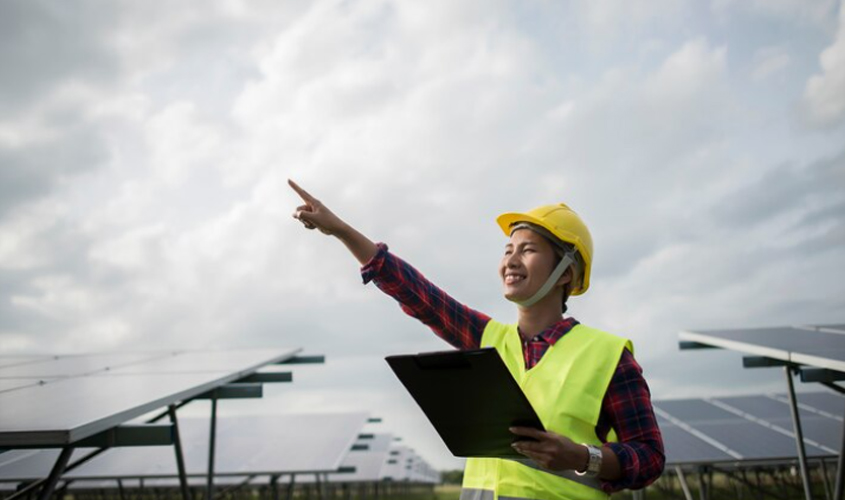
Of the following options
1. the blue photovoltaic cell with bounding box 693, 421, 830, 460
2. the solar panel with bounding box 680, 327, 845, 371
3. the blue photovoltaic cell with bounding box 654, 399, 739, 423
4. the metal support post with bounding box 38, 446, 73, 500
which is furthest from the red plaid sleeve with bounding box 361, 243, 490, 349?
the blue photovoltaic cell with bounding box 654, 399, 739, 423

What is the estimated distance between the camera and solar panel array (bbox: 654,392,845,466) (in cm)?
919

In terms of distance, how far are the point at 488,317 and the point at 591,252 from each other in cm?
59

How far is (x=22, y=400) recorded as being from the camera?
434 cm

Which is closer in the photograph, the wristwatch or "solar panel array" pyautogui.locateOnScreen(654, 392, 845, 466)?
the wristwatch

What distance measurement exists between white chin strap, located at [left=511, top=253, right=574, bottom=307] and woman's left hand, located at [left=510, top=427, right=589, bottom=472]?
848mm

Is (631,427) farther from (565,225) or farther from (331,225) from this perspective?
(331,225)

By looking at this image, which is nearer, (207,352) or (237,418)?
(207,352)

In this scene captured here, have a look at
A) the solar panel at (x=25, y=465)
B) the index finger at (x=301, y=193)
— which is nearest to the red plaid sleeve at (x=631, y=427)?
the index finger at (x=301, y=193)

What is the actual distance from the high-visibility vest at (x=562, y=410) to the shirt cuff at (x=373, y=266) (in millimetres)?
803

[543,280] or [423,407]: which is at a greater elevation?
[543,280]

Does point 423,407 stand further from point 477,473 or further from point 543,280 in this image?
point 543,280

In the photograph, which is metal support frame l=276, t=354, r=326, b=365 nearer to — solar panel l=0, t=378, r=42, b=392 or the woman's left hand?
solar panel l=0, t=378, r=42, b=392

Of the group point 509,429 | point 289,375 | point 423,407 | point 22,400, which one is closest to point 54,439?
point 22,400

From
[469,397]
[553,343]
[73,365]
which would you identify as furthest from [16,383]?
[469,397]
